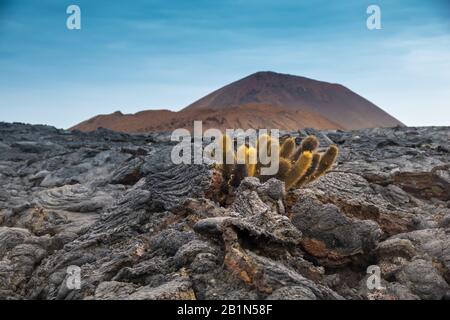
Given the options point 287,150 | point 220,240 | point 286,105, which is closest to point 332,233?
point 220,240

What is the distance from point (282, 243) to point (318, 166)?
3109 mm

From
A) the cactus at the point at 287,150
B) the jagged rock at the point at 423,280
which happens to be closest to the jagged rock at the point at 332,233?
the jagged rock at the point at 423,280

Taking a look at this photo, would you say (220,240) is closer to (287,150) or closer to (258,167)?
(258,167)

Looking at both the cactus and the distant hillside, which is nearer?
the cactus

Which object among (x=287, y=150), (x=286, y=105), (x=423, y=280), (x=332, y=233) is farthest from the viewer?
(x=286, y=105)

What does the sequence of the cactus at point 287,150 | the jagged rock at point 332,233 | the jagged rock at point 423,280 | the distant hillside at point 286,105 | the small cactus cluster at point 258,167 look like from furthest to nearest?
the distant hillside at point 286,105 → the cactus at point 287,150 → the small cactus cluster at point 258,167 → the jagged rock at point 332,233 → the jagged rock at point 423,280

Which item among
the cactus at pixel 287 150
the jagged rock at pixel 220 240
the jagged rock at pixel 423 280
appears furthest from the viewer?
the cactus at pixel 287 150

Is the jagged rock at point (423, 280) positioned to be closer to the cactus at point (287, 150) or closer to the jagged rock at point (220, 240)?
the jagged rock at point (220, 240)

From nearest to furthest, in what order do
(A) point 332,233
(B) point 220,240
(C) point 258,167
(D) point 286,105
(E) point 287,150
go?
(B) point 220,240, (A) point 332,233, (C) point 258,167, (E) point 287,150, (D) point 286,105

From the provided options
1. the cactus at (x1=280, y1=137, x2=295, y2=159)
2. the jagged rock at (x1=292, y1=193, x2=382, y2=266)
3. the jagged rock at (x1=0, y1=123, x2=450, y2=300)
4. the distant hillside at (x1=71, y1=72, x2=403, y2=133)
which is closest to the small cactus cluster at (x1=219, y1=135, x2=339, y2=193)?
the jagged rock at (x1=0, y1=123, x2=450, y2=300)

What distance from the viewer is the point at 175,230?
5.22m

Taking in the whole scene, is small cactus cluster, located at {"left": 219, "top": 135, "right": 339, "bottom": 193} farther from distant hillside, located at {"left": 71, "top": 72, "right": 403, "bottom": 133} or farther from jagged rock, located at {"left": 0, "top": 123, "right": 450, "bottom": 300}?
distant hillside, located at {"left": 71, "top": 72, "right": 403, "bottom": 133}

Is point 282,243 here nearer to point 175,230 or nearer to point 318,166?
point 175,230

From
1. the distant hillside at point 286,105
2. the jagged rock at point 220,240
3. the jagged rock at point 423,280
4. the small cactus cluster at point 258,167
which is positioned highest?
the distant hillside at point 286,105
